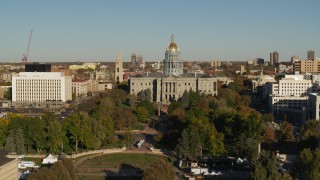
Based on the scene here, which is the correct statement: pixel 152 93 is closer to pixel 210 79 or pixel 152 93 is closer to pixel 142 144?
pixel 210 79

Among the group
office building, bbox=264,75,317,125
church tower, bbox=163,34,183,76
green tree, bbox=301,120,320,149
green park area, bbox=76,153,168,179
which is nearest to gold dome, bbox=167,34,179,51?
church tower, bbox=163,34,183,76

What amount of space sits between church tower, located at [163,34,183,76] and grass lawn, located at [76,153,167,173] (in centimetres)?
5892

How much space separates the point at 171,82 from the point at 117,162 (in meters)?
54.9

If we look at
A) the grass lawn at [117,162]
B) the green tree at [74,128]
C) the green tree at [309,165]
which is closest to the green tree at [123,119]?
the green tree at [74,128]

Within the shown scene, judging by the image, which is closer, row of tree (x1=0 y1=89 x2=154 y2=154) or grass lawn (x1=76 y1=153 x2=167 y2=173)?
grass lawn (x1=76 y1=153 x2=167 y2=173)

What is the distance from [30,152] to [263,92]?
65.8 meters

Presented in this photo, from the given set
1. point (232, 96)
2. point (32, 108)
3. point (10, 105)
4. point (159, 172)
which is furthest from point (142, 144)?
point (10, 105)

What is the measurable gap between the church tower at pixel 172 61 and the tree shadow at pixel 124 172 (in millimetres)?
63820

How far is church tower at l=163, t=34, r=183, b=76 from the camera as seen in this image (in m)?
109

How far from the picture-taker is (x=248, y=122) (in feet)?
167

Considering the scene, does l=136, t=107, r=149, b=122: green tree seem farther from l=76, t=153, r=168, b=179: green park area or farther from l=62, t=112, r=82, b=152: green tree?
l=76, t=153, r=168, b=179: green park area

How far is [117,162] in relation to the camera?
47031 mm

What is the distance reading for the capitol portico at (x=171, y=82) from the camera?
101m

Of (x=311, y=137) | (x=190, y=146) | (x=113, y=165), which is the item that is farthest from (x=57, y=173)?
(x=311, y=137)
